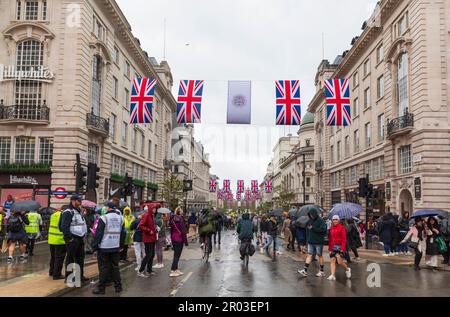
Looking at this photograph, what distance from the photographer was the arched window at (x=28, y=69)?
2730cm

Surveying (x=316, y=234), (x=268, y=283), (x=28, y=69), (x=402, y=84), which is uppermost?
(x=402, y=84)

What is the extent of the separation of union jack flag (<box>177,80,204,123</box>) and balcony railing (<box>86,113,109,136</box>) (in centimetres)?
973

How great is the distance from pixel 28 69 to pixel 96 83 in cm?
517

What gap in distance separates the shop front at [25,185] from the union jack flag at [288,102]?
616 inches

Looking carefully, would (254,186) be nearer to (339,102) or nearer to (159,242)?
(339,102)

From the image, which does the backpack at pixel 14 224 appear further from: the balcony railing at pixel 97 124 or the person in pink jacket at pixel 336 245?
the balcony railing at pixel 97 124

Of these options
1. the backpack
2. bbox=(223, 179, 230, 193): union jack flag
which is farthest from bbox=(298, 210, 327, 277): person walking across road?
bbox=(223, 179, 230, 193): union jack flag

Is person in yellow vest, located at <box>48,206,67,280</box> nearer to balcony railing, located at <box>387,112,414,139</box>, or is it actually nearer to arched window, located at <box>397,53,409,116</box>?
balcony railing, located at <box>387,112,414,139</box>

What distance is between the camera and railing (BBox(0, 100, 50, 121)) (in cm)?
2689

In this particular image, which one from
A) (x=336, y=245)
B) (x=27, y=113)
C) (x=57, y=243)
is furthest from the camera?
(x=27, y=113)

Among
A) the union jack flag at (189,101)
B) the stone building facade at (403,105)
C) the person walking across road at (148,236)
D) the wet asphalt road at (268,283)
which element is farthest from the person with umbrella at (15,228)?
the stone building facade at (403,105)

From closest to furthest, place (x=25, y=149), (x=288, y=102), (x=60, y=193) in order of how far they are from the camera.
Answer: (x=288, y=102) < (x=60, y=193) < (x=25, y=149)

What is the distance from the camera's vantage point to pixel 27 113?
27.2 m

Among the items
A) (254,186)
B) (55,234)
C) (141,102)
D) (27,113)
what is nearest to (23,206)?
(55,234)
